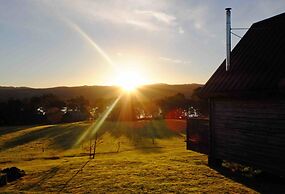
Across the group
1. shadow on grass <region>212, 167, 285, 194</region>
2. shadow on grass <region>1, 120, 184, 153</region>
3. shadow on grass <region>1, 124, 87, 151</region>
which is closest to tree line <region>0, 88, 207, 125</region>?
shadow on grass <region>1, 120, 184, 153</region>

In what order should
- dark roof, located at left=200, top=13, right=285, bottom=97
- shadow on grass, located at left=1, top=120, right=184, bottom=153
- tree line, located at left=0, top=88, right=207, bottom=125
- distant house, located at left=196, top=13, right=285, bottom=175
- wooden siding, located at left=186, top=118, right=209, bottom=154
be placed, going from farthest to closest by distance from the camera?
tree line, located at left=0, top=88, right=207, bottom=125, shadow on grass, located at left=1, top=120, right=184, bottom=153, wooden siding, located at left=186, top=118, right=209, bottom=154, dark roof, located at left=200, top=13, right=285, bottom=97, distant house, located at left=196, top=13, right=285, bottom=175

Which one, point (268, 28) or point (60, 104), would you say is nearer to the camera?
point (268, 28)

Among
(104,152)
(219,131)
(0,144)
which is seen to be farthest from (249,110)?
(0,144)

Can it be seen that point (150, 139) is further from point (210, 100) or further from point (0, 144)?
point (210, 100)

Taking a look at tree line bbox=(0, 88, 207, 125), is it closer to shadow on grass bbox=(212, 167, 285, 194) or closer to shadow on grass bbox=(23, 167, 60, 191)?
shadow on grass bbox=(23, 167, 60, 191)

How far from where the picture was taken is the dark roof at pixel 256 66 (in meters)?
14.0

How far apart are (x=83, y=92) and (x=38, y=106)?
5982 centimetres

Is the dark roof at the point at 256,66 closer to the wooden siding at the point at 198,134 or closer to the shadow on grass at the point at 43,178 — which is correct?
the wooden siding at the point at 198,134

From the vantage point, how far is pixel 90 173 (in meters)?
17.2

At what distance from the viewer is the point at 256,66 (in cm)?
1549

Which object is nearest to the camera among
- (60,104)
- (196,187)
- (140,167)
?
(196,187)

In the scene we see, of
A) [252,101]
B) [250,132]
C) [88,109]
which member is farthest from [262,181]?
[88,109]

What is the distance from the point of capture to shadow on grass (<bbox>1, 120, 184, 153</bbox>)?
42.1m

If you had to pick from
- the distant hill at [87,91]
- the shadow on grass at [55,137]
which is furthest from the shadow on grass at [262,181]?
the distant hill at [87,91]
